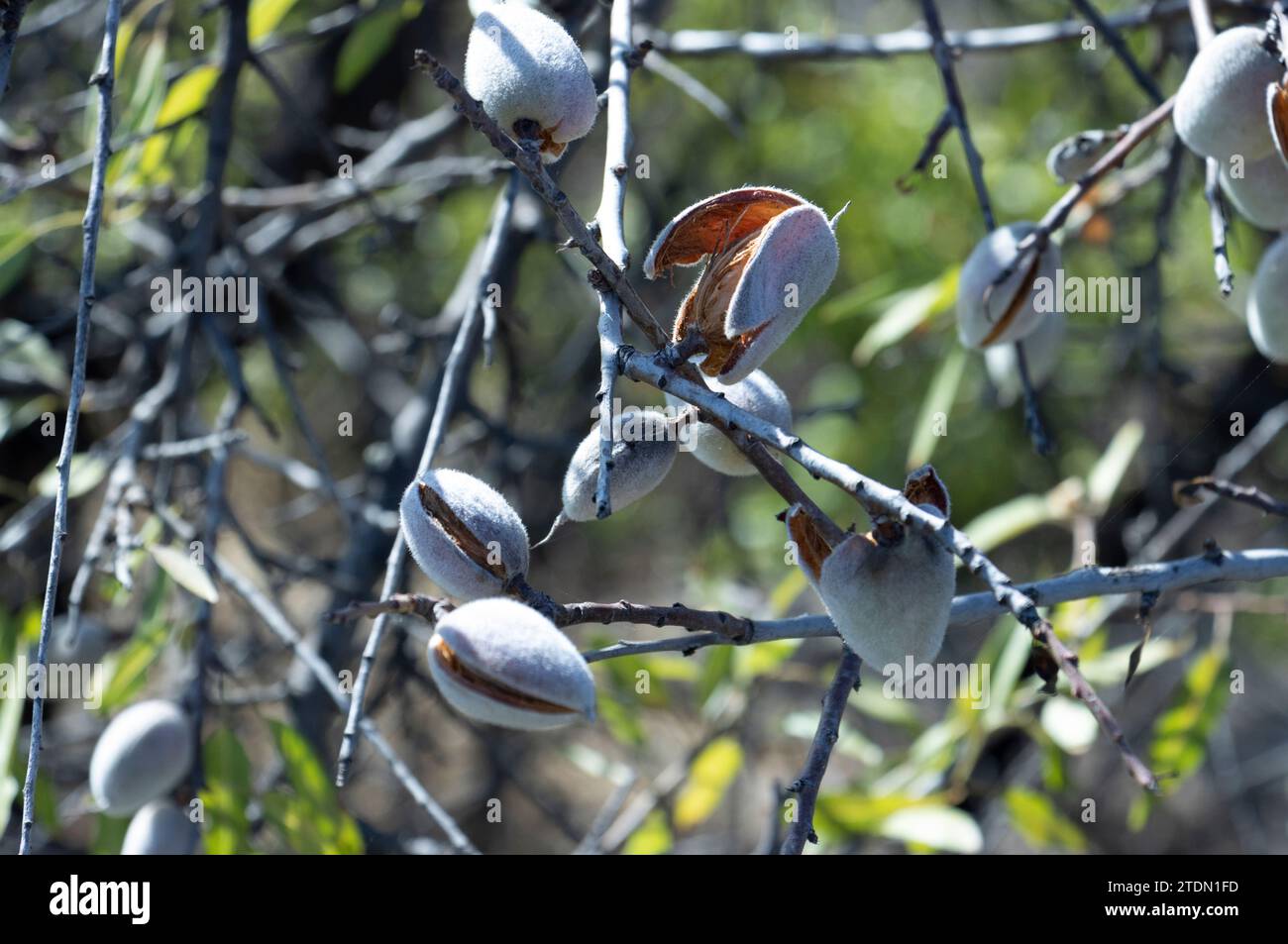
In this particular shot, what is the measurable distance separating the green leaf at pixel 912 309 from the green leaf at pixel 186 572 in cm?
108

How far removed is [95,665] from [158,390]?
0.50m

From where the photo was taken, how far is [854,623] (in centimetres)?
86

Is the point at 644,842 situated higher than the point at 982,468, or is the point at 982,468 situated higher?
the point at 982,468

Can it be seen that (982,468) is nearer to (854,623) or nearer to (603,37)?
(603,37)

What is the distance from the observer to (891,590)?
2.76 feet

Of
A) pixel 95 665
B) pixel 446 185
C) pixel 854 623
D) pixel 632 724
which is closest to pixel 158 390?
pixel 95 665

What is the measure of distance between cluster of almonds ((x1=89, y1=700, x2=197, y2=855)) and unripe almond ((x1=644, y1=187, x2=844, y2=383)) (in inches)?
39.6

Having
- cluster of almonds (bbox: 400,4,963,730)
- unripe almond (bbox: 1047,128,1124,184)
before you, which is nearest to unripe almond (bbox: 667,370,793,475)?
cluster of almonds (bbox: 400,4,963,730)

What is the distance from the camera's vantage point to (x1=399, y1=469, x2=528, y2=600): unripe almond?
92 centimetres

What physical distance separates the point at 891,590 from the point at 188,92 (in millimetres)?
1455

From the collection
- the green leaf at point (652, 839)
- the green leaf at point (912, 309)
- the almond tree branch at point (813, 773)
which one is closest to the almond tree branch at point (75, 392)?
the almond tree branch at point (813, 773)

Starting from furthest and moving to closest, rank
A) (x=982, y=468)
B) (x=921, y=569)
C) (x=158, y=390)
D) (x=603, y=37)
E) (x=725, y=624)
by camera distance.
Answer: (x=982, y=468) → (x=603, y=37) → (x=158, y=390) → (x=725, y=624) → (x=921, y=569)

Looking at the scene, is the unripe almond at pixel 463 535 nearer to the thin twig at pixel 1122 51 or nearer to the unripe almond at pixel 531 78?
the unripe almond at pixel 531 78

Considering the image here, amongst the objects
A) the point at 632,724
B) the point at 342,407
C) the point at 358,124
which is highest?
the point at 358,124
